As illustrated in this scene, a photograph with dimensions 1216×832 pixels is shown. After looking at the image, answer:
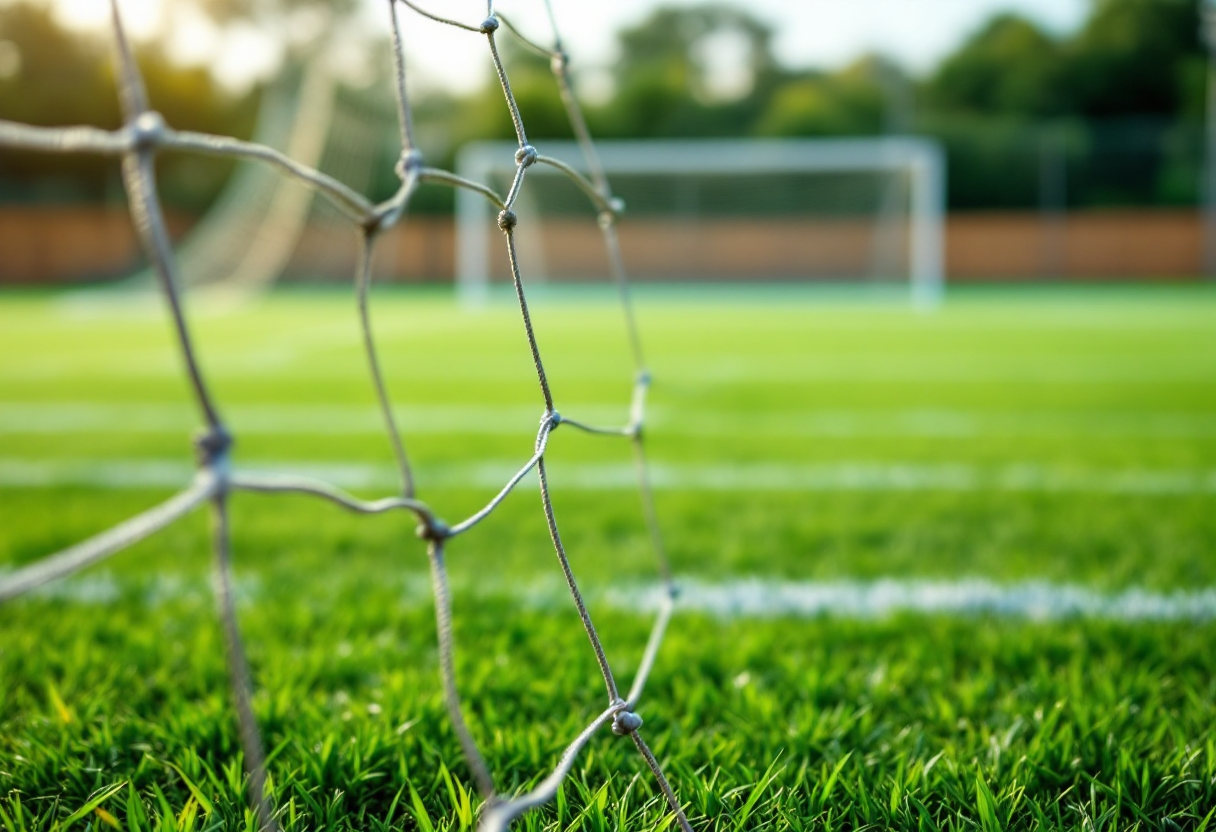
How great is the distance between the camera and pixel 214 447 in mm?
815

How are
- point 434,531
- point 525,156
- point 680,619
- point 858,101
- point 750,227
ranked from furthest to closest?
point 858,101, point 750,227, point 680,619, point 525,156, point 434,531

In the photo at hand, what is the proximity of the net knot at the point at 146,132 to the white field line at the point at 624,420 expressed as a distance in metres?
3.71

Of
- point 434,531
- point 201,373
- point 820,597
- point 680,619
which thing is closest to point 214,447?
point 201,373

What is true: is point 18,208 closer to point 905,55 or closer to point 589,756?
point 905,55

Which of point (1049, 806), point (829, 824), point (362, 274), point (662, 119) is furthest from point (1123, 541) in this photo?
point (662, 119)

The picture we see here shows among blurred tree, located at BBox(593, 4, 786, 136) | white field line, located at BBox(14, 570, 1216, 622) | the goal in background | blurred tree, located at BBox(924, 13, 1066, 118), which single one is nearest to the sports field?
white field line, located at BBox(14, 570, 1216, 622)

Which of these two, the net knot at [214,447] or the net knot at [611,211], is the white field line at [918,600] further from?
the net knot at [214,447]

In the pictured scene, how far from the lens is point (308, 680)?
1.70 m

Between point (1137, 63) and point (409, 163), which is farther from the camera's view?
point (1137, 63)

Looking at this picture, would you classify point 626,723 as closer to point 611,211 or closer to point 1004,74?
point 611,211

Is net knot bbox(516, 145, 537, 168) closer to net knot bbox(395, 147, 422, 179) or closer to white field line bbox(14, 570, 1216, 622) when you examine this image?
net knot bbox(395, 147, 422, 179)

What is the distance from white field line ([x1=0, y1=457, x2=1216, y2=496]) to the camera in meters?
3.34

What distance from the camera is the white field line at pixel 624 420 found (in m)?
4.45

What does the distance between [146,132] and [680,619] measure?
1.47m
